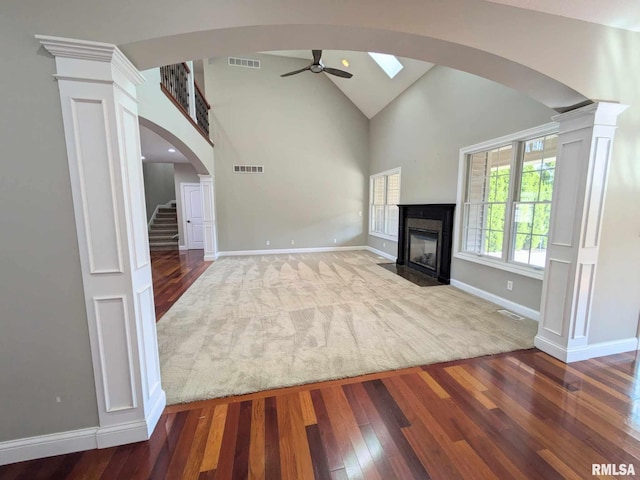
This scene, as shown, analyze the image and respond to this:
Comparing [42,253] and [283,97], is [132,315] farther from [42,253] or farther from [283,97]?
[283,97]

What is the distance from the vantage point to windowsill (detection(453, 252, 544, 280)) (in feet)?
10.1

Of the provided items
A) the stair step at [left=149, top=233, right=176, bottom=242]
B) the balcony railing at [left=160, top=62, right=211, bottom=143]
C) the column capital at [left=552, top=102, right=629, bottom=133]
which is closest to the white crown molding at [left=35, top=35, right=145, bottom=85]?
the balcony railing at [left=160, top=62, right=211, bottom=143]

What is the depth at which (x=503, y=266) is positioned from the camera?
3479 mm

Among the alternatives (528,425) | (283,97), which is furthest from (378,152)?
(528,425)

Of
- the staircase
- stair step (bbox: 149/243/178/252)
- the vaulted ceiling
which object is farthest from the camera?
the staircase

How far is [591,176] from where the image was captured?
2139 mm

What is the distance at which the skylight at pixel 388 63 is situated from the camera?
17.2 ft

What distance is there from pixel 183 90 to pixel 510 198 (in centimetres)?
538

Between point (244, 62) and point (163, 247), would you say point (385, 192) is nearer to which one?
point (244, 62)

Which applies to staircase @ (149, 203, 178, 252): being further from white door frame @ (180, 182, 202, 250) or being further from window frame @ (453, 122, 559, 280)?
window frame @ (453, 122, 559, 280)

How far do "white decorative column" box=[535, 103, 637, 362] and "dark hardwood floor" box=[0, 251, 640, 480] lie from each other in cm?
32

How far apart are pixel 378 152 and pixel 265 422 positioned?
21.9ft

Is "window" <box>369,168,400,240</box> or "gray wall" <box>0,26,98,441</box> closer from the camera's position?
"gray wall" <box>0,26,98,441</box>

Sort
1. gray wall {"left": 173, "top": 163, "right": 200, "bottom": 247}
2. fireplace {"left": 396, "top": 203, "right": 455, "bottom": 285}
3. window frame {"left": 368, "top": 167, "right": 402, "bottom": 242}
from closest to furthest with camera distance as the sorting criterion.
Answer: fireplace {"left": 396, "top": 203, "right": 455, "bottom": 285} < window frame {"left": 368, "top": 167, "right": 402, "bottom": 242} < gray wall {"left": 173, "top": 163, "right": 200, "bottom": 247}
